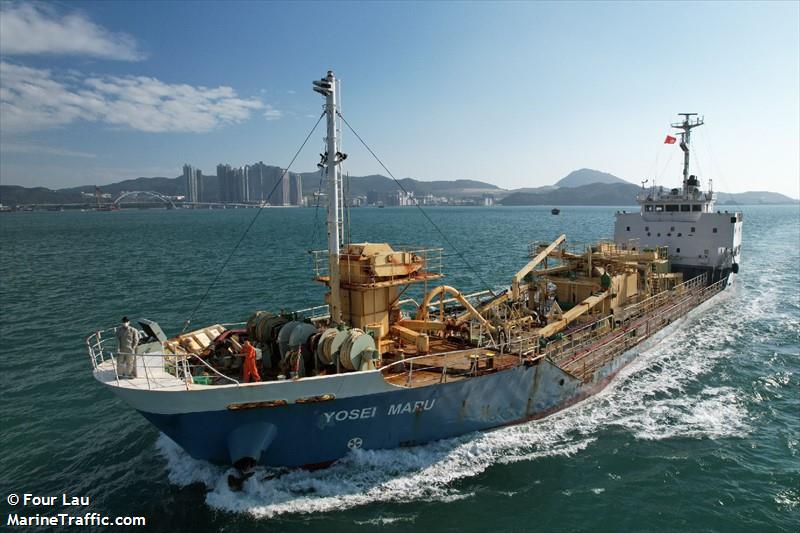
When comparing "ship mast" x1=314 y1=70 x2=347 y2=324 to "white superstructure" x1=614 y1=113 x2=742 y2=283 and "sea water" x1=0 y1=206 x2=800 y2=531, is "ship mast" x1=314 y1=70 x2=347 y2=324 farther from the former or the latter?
"white superstructure" x1=614 y1=113 x2=742 y2=283

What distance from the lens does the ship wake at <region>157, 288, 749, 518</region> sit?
1172 centimetres

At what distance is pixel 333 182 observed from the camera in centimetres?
1341

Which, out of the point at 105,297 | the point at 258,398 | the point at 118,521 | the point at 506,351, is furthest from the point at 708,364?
the point at 105,297

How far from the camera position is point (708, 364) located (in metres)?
21.3

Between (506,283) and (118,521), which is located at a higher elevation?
(506,283)

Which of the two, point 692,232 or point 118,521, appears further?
point 692,232

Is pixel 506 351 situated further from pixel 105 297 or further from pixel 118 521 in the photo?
pixel 105 297

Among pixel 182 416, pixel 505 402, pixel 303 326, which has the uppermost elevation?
pixel 303 326

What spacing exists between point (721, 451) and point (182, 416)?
51.4 ft

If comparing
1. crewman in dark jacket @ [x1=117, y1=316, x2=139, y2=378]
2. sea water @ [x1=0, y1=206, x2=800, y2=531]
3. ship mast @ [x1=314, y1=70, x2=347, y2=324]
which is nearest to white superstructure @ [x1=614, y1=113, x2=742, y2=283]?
sea water @ [x1=0, y1=206, x2=800, y2=531]

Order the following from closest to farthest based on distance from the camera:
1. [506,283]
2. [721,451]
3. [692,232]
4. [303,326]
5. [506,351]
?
[303,326] < [721,451] < [506,351] < [692,232] < [506,283]

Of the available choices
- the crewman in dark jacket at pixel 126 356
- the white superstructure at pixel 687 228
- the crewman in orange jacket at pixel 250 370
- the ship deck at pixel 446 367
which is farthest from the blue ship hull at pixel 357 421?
the white superstructure at pixel 687 228

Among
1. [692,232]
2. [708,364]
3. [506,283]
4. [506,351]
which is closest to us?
[506,351]

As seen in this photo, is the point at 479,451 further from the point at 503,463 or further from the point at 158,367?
the point at 158,367
